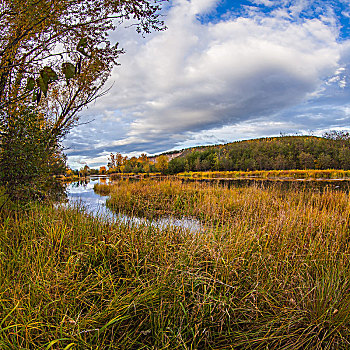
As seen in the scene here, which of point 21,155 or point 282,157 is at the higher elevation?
point 282,157

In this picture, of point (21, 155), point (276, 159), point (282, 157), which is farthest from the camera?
point (282, 157)

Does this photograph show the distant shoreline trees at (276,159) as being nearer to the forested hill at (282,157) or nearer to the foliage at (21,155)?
the forested hill at (282,157)

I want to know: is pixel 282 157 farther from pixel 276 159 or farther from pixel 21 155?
pixel 21 155

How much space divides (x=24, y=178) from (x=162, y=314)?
A: 5056 millimetres

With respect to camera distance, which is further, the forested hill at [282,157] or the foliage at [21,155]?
the forested hill at [282,157]

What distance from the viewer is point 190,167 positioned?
77375 mm

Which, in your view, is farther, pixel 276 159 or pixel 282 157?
pixel 282 157

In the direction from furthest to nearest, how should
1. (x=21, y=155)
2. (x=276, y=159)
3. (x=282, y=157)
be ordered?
(x=282, y=157)
(x=276, y=159)
(x=21, y=155)

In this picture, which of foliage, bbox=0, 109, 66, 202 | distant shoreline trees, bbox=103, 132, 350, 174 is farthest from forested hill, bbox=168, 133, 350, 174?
foliage, bbox=0, 109, 66, 202

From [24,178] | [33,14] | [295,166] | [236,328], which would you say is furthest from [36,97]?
[295,166]

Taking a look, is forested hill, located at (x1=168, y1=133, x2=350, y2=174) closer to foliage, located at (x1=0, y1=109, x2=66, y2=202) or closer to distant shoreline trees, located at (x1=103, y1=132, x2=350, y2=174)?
distant shoreline trees, located at (x1=103, y1=132, x2=350, y2=174)

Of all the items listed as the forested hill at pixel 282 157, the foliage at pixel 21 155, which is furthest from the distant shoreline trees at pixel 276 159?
the foliage at pixel 21 155

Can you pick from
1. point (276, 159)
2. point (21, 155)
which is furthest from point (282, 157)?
point (21, 155)

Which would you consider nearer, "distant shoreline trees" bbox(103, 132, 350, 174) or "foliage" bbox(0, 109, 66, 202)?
"foliage" bbox(0, 109, 66, 202)
